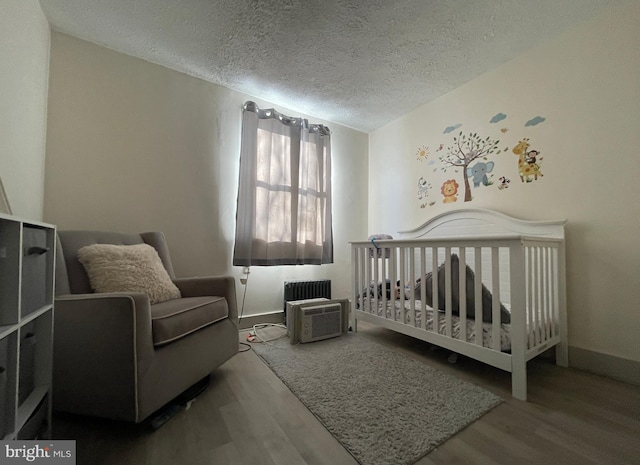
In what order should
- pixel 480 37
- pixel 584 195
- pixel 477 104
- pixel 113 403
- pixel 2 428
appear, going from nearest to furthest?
pixel 2 428
pixel 113 403
pixel 584 195
pixel 480 37
pixel 477 104

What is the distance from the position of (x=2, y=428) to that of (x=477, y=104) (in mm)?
3141

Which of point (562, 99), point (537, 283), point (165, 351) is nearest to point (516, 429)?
point (537, 283)

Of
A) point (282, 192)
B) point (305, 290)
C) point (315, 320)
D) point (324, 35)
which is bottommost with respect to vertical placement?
point (315, 320)

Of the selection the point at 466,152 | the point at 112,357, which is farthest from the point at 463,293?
the point at 112,357

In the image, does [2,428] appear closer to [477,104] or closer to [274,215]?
[274,215]

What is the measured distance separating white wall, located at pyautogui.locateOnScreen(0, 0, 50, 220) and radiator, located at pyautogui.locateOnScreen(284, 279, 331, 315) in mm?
1871

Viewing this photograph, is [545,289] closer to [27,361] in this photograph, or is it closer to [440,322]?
[440,322]

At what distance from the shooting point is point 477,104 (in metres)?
2.24

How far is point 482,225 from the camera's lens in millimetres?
2104

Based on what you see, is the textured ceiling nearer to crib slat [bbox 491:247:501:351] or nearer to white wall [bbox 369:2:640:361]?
white wall [bbox 369:2:640:361]

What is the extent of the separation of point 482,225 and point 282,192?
5.90ft

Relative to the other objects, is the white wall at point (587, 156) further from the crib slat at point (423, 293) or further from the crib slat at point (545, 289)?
the crib slat at point (423, 293)

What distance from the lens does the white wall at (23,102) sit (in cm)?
116

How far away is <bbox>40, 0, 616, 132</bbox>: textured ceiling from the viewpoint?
157cm
